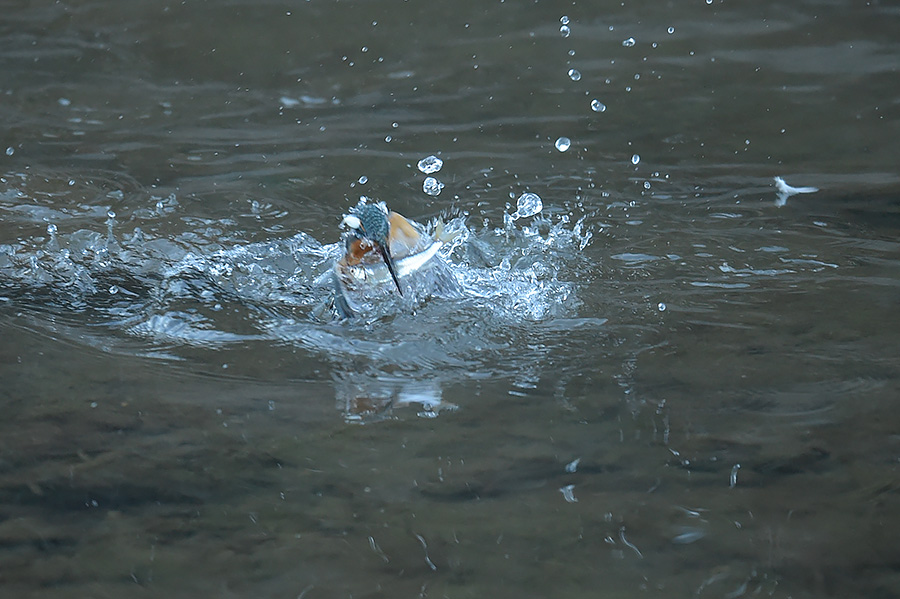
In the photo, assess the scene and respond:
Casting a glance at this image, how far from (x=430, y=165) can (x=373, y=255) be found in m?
0.94

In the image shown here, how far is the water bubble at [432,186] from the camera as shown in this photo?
3.26 metres

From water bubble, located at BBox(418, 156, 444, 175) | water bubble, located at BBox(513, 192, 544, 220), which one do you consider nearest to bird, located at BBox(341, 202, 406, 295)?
water bubble, located at BBox(513, 192, 544, 220)

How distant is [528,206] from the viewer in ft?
9.94

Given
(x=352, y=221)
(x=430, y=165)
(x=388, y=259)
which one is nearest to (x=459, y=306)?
(x=388, y=259)

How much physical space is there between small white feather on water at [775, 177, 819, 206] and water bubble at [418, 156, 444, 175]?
1202mm

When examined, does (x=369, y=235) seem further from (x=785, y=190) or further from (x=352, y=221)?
(x=785, y=190)

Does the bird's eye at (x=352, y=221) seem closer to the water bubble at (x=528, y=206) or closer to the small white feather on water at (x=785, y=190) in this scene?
the water bubble at (x=528, y=206)

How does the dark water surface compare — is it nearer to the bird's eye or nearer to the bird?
the bird

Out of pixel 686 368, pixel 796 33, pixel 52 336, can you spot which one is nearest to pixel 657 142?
pixel 796 33

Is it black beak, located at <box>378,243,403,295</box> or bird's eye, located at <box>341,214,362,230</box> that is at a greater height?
bird's eye, located at <box>341,214,362,230</box>

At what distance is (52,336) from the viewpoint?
2.28 meters

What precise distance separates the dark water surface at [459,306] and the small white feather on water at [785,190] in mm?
22

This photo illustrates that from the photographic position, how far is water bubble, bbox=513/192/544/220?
2989mm

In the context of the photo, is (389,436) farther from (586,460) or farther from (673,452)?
(673,452)
